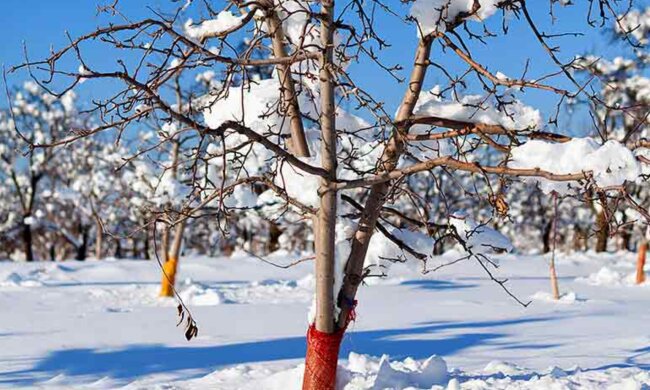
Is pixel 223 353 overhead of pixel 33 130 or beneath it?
beneath

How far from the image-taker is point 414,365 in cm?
659

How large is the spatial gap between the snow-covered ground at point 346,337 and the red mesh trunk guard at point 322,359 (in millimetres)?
449

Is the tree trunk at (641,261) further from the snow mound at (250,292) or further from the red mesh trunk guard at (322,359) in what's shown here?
the red mesh trunk guard at (322,359)

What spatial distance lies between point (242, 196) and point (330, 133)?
3927 mm

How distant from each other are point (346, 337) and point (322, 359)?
4.18 meters

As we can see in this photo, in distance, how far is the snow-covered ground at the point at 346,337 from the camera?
642 centimetres

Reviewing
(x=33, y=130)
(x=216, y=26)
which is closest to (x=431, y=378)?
(x=216, y=26)

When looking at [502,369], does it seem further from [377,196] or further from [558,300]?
[558,300]

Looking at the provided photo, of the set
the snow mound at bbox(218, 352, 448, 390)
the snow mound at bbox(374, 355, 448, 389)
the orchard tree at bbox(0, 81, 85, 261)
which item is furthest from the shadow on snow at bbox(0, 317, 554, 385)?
the orchard tree at bbox(0, 81, 85, 261)

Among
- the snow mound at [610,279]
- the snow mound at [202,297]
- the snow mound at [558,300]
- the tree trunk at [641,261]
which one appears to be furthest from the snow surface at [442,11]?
the snow mound at [610,279]

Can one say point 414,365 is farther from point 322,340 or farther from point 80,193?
point 80,193

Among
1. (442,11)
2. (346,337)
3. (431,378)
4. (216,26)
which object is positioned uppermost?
(216,26)

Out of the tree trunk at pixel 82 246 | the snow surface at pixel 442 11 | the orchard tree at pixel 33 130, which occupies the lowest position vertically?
the snow surface at pixel 442 11

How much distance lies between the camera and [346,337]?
9305 millimetres
